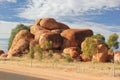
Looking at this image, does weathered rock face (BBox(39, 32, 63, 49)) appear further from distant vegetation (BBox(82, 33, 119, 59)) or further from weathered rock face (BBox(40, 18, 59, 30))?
distant vegetation (BBox(82, 33, 119, 59))

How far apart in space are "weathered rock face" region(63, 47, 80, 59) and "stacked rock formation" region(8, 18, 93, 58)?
305mm

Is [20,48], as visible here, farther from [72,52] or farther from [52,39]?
[72,52]

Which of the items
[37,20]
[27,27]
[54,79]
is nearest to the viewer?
[54,79]

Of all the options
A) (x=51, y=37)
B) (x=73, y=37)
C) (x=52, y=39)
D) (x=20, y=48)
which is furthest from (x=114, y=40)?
(x=20, y=48)

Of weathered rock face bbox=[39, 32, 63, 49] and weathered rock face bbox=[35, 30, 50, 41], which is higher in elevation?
weathered rock face bbox=[35, 30, 50, 41]

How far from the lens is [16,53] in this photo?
2761 inches

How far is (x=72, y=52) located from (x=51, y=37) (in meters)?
6.90

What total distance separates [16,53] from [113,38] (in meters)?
23.9

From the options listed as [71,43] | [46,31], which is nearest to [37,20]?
[46,31]

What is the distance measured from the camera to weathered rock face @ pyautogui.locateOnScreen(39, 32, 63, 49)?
67188mm

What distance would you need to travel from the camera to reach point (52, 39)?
223 feet

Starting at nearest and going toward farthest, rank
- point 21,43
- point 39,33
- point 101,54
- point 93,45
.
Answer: point 93,45
point 101,54
point 21,43
point 39,33

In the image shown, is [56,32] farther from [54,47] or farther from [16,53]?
[16,53]

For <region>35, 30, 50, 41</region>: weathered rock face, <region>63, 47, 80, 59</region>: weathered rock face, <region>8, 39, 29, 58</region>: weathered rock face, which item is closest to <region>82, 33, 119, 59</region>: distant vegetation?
<region>63, 47, 80, 59</region>: weathered rock face
